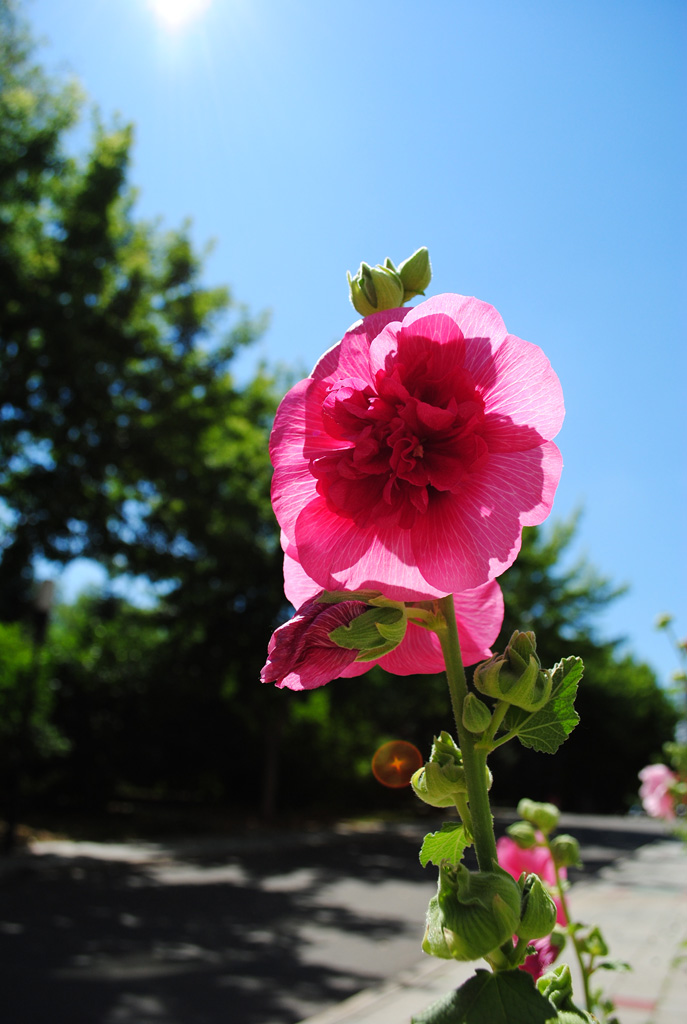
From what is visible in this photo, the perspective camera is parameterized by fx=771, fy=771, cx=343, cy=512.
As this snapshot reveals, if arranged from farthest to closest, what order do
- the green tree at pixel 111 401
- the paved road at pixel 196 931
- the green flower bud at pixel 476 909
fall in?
the green tree at pixel 111 401 → the paved road at pixel 196 931 → the green flower bud at pixel 476 909

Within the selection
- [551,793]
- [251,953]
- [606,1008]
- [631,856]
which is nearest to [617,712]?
[551,793]

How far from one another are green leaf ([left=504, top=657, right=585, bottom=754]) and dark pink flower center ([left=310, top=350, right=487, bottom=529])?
0.21 metres

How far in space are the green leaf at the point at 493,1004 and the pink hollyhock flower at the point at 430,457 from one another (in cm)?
32

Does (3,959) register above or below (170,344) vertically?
below

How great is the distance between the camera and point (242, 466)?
624 inches

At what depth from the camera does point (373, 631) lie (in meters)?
0.65

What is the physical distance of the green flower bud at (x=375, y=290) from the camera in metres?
0.86

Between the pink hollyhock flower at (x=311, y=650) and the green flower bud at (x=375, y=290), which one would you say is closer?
the pink hollyhock flower at (x=311, y=650)

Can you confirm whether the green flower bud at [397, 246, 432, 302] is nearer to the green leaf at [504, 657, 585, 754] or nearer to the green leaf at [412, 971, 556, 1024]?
the green leaf at [504, 657, 585, 754]

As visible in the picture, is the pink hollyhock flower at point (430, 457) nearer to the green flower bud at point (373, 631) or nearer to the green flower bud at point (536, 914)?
the green flower bud at point (373, 631)

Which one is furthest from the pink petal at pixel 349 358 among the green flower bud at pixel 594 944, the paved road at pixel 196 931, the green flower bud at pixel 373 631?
the paved road at pixel 196 931

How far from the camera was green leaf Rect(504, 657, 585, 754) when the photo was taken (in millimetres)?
709

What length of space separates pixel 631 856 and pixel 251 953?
38.7 feet

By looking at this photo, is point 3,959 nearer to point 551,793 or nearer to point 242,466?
point 242,466
